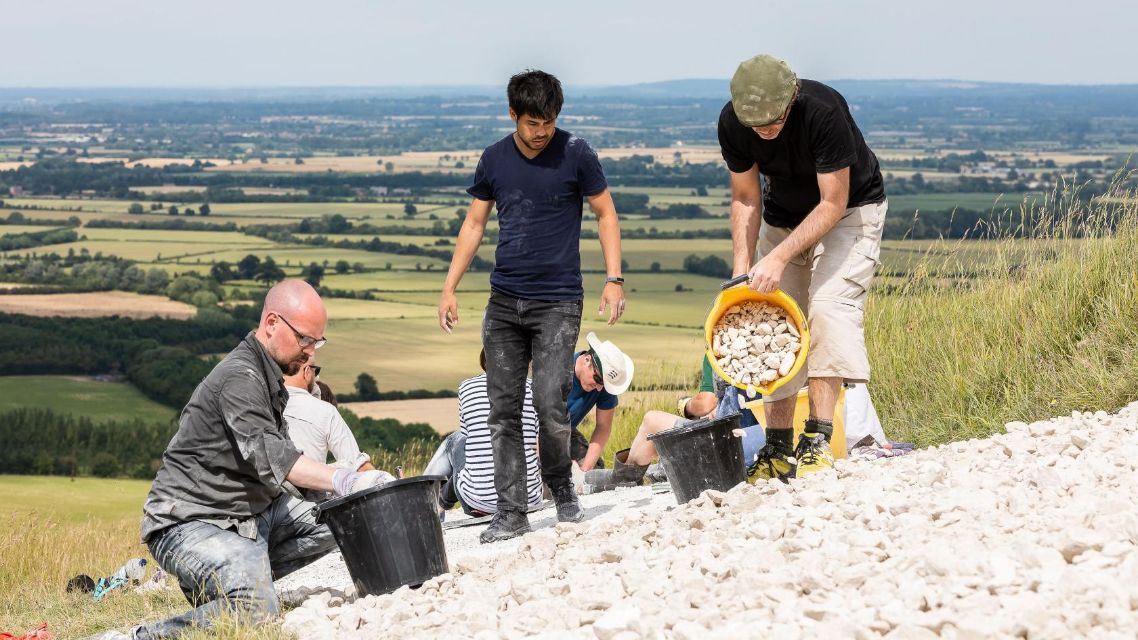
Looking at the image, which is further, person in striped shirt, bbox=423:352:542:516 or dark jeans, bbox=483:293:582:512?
person in striped shirt, bbox=423:352:542:516

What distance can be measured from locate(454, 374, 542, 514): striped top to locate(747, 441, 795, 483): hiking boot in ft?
Answer: 3.85

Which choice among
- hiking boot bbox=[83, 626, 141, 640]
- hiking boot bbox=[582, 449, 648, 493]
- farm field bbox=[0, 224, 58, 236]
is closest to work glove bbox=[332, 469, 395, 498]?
hiking boot bbox=[83, 626, 141, 640]

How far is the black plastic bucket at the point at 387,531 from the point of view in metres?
4.57

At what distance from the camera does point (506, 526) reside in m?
5.54

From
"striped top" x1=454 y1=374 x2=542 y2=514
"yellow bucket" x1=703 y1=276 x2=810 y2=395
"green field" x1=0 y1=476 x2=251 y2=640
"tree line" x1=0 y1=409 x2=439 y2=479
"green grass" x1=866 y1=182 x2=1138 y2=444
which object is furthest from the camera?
"tree line" x1=0 y1=409 x2=439 y2=479

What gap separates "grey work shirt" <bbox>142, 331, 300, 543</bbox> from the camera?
179 inches

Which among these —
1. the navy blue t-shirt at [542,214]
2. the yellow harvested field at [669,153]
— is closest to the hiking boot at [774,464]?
the navy blue t-shirt at [542,214]

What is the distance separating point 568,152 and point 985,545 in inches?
104

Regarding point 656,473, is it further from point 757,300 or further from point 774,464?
point 757,300

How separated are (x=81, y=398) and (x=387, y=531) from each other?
103 ft

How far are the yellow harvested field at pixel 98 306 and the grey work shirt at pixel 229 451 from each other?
3970 centimetres

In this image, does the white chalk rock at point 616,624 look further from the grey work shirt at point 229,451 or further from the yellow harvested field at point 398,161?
the yellow harvested field at point 398,161

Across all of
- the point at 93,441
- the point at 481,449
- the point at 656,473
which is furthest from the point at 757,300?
the point at 93,441

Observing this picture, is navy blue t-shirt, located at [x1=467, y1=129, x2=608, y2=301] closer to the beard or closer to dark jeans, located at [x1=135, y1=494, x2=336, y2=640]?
the beard
